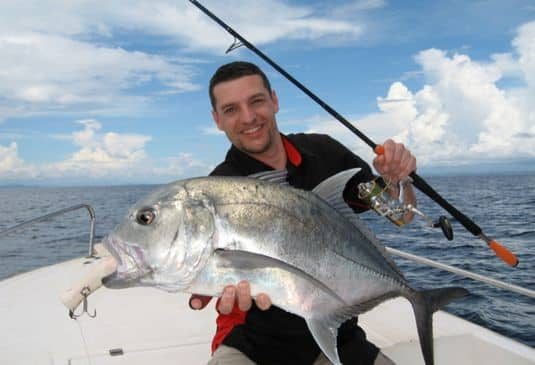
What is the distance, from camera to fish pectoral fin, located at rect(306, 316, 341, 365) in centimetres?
223

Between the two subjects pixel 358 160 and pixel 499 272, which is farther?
pixel 499 272

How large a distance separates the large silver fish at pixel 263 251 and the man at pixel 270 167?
24.8 inches

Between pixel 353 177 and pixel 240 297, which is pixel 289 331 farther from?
pixel 353 177

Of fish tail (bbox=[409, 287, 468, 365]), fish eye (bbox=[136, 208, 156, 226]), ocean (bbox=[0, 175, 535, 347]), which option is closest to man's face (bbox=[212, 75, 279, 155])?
ocean (bbox=[0, 175, 535, 347])

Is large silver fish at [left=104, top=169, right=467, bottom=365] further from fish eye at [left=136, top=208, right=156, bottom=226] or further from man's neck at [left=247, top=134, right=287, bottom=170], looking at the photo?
man's neck at [left=247, top=134, right=287, bottom=170]

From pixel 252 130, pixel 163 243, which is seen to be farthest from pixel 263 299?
pixel 252 130

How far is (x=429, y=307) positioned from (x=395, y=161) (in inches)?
35.7

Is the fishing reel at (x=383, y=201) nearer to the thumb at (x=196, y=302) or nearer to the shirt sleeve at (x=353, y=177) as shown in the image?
→ the shirt sleeve at (x=353, y=177)

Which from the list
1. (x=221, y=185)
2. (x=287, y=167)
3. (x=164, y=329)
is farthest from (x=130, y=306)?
(x=221, y=185)

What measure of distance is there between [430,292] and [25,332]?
13.4 ft

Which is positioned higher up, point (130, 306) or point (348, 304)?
point (348, 304)

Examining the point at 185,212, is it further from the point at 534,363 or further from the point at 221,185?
the point at 534,363

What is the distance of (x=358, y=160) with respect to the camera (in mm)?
3650

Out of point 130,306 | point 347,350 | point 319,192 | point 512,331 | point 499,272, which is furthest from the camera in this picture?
point 499,272
